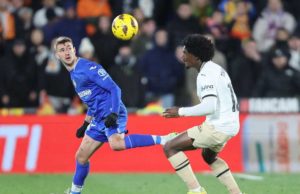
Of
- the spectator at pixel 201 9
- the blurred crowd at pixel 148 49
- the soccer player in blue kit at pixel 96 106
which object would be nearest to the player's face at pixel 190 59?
the soccer player in blue kit at pixel 96 106

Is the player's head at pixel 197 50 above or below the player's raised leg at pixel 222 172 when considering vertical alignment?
above

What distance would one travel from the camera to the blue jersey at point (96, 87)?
32.5 feet

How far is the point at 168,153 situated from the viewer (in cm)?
927

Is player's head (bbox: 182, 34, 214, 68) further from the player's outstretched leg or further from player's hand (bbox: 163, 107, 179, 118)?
the player's outstretched leg

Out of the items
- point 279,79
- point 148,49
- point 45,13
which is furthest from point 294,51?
point 45,13

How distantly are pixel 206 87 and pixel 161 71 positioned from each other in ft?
21.3

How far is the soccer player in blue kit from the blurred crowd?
4.82 metres

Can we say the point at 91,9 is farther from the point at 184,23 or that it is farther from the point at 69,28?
the point at 184,23

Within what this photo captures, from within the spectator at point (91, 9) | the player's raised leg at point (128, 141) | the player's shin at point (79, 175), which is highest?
the spectator at point (91, 9)

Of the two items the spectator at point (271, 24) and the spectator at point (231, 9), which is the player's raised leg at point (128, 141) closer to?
the spectator at point (271, 24)

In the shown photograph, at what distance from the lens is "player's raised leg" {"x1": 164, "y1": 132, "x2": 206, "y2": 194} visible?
9172mm

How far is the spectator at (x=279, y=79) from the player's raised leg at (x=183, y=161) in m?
6.12

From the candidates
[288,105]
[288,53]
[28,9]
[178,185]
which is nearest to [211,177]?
[178,185]

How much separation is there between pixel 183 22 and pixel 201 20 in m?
0.49
